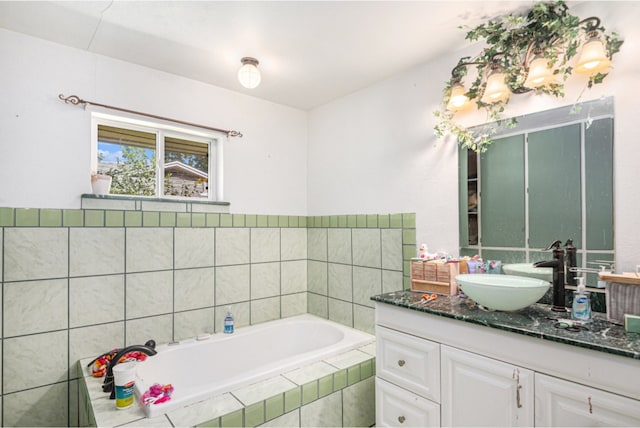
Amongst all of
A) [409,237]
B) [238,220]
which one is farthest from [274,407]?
[238,220]

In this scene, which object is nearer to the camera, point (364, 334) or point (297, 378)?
point (297, 378)

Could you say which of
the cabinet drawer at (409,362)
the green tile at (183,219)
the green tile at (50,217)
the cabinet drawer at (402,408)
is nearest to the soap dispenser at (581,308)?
the cabinet drawer at (409,362)

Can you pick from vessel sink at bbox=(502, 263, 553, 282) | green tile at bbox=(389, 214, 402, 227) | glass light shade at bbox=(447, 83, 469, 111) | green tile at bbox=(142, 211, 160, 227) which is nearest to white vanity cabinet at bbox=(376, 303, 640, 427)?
vessel sink at bbox=(502, 263, 553, 282)

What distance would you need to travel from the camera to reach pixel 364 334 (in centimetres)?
248

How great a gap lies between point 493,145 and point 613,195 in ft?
1.99

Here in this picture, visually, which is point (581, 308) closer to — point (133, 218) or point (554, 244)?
point (554, 244)

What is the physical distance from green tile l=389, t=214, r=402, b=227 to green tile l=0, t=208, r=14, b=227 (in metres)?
2.28

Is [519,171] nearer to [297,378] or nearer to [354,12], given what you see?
[354,12]

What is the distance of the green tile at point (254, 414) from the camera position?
1.57 meters

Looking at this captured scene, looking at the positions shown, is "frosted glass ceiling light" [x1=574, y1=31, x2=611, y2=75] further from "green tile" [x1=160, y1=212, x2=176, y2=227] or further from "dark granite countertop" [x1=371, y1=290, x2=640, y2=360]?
"green tile" [x1=160, y1=212, x2=176, y2=227]

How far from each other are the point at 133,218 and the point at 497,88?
229 centimetres

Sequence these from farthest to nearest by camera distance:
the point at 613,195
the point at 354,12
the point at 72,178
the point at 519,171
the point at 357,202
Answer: the point at 357,202 < the point at 72,178 < the point at 519,171 < the point at 354,12 < the point at 613,195

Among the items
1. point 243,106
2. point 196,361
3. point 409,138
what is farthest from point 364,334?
point 243,106

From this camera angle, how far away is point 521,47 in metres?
1.64
